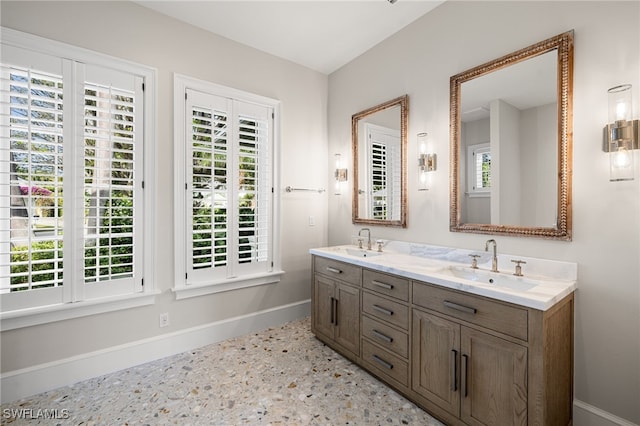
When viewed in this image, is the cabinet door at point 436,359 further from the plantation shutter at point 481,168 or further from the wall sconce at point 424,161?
the wall sconce at point 424,161

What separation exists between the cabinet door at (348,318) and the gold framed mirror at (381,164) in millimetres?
812

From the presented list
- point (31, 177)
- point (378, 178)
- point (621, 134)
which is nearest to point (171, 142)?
point (31, 177)

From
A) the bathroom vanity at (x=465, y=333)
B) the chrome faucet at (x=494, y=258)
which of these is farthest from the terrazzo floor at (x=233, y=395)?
the chrome faucet at (x=494, y=258)

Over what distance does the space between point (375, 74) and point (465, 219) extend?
174cm

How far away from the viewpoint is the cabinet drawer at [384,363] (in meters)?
1.98

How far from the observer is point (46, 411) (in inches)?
74.1

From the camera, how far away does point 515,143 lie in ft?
6.40

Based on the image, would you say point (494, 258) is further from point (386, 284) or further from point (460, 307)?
point (386, 284)

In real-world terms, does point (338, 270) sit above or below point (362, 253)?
below

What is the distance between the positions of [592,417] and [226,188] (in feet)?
9.96

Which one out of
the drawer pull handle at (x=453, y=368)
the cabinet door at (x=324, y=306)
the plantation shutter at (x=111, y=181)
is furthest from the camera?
the cabinet door at (x=324, y=306)

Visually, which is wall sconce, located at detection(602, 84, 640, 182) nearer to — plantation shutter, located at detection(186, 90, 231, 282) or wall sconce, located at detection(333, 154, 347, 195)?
wall sconce, located at detection(333, 154, 347, 195)

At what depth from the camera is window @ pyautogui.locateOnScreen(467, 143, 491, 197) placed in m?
2.11

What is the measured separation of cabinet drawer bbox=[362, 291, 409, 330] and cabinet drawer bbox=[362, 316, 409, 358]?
0.18 feet
